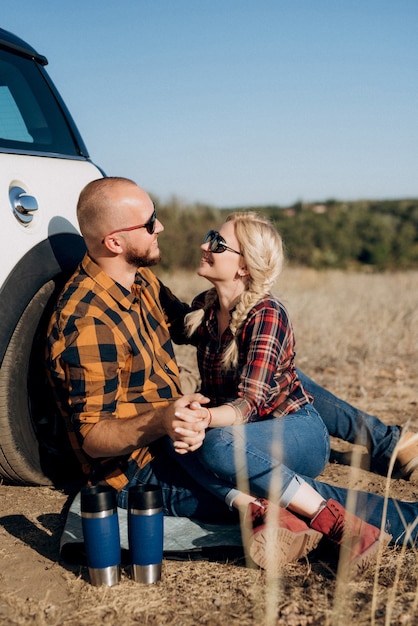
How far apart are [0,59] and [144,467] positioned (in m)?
2.18

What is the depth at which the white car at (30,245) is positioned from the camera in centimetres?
308

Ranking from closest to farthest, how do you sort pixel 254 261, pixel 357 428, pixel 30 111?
1. pixel 254 261
2. pixel 30 111
3. pixel 357 428

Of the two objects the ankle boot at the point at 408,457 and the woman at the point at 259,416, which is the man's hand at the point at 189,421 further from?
the ankle boot at the point at 408,457

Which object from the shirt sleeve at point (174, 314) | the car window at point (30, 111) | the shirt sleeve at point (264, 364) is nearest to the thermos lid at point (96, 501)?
the shirt sleeve at point (264, 364)

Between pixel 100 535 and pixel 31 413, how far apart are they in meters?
0.95

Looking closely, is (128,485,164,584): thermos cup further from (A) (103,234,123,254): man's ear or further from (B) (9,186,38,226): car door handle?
(B) (9,186,38,226): car door handle

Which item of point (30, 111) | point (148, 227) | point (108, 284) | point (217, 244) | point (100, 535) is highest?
point (30, 111)

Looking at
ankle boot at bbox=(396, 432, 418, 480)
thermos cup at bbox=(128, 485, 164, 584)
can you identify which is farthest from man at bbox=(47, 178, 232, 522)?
ankle boot at bbox=(396, 432, 418, 480)

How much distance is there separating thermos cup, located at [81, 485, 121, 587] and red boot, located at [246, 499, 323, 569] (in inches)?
20.9

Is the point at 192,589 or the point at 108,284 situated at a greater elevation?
the point at 108,284

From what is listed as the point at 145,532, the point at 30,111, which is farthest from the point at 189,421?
the point at 30,111

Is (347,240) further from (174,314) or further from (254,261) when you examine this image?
(254,261)

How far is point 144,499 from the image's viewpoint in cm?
254

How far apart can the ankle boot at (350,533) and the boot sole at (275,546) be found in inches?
3.8
